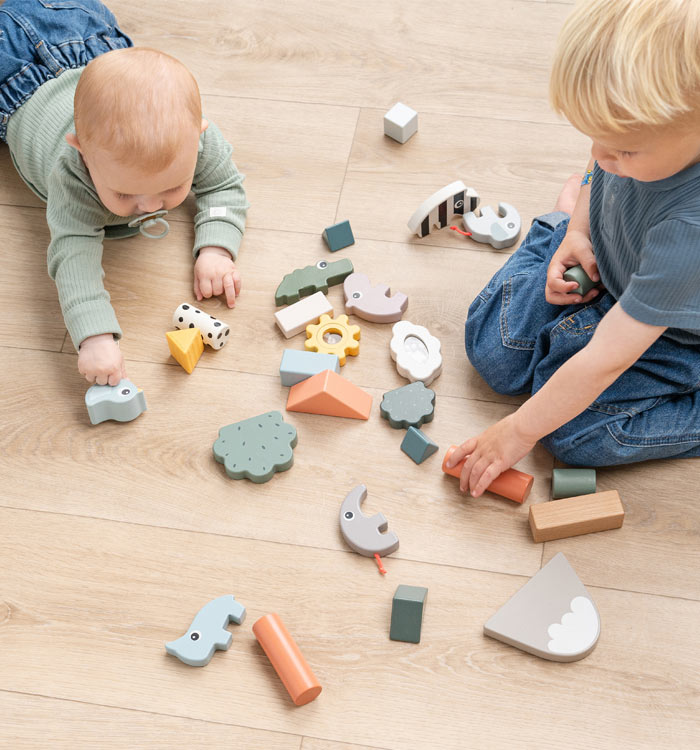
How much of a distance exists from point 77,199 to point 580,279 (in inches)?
26.2

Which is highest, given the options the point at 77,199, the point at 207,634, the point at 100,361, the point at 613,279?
the point at 613,279

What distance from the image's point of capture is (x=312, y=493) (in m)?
1.03

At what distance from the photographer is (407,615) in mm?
922

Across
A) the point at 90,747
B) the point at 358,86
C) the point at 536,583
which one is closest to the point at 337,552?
the point at 536,583

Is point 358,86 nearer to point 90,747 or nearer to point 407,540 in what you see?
point 407,540

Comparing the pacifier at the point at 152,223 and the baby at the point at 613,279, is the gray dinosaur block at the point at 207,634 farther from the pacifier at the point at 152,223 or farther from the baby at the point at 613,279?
the pacifier at the point at 152,223

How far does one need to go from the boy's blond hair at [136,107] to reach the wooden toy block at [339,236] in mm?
269

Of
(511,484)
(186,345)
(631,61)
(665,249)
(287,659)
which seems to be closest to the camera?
(631,61)

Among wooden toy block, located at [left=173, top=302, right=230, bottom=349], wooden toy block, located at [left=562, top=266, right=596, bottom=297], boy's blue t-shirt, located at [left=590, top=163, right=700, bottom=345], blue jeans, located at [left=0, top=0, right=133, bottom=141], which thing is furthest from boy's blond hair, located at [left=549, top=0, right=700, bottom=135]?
blue jeans, located at [left=0, top=0, right=133, bottom=141]

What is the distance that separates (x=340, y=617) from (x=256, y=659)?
0.10 metres

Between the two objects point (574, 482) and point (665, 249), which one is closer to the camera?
point (665, 249)

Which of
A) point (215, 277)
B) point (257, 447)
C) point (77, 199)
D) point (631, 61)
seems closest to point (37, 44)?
point (77, 199)

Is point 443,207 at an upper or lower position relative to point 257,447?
upper

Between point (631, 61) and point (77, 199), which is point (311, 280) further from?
point (631, 61)
